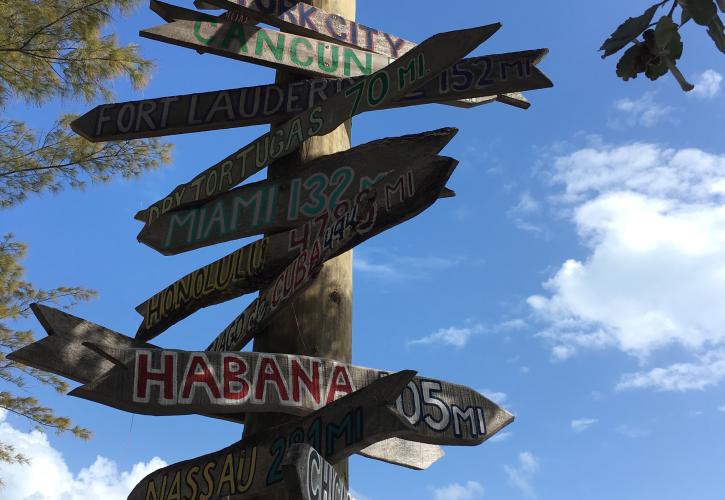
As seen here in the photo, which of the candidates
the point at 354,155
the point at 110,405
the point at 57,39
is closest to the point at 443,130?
the point at 354,155

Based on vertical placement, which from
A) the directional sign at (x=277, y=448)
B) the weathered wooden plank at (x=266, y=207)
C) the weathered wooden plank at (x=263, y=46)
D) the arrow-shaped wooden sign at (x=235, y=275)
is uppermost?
the weathered wooden plank at (x=263, y=46)

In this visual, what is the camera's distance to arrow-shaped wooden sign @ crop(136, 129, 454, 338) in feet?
11.9

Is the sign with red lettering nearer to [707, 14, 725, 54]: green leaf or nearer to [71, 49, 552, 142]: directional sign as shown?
[71, 49, 552, 142]: directional sign

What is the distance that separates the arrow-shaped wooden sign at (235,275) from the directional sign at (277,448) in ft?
2.32

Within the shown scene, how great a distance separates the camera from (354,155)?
3.79 meters

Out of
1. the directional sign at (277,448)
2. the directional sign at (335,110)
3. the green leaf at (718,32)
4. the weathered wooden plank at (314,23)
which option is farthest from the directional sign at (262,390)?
the weathered wooden plank at (314,23)

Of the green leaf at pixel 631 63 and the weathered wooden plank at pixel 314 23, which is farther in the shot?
the weathered wooden plank at pixel 314 23

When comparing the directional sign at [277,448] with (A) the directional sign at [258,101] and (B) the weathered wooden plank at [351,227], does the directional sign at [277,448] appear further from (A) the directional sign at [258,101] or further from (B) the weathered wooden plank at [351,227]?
(A) the directional sign at [258,101]

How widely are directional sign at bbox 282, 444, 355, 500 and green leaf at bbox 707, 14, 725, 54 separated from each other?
1417 mm

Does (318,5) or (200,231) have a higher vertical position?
(318,5)

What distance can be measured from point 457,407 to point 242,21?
260cm

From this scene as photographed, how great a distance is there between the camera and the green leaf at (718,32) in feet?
5.62

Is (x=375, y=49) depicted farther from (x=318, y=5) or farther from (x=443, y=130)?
(x=443, y=130)

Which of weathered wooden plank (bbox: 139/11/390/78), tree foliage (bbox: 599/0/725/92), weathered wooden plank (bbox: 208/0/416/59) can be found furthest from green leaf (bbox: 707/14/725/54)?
weathered wooden plank (bbox: 208/0/416/59)
